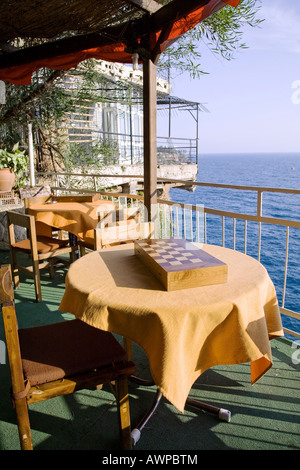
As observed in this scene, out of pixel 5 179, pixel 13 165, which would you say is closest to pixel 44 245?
pixel 5 179

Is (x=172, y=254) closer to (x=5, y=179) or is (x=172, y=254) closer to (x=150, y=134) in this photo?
(x=150, y=134)

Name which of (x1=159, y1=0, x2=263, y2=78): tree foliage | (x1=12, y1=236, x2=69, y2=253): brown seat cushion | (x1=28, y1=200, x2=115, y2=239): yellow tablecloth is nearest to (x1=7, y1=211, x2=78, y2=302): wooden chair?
(x1=12, y1=236, x2=69, y2=253): brown seat cushion

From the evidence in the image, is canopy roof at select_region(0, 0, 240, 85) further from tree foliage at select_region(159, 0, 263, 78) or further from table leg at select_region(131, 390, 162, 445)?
table leg at select_region(131, 390, 162, 445)

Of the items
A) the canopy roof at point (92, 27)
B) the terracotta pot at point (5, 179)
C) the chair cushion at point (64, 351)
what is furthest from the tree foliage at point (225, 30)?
the chair cushion at point (64, 351)

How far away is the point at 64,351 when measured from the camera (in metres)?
1.55

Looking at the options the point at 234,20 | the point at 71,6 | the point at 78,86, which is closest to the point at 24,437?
the point at 71,6

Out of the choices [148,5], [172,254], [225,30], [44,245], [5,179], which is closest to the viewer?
[172,254]

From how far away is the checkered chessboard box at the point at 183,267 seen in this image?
1.44 m

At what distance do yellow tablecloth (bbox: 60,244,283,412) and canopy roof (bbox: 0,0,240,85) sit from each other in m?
1.95

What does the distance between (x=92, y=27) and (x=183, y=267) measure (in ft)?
10.8

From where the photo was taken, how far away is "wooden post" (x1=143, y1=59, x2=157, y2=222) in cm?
322

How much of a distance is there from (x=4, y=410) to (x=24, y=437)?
2.13 ft
